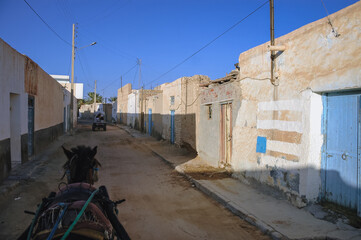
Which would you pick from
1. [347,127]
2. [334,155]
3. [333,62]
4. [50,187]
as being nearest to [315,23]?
[333,62]

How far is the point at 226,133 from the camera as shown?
888cm

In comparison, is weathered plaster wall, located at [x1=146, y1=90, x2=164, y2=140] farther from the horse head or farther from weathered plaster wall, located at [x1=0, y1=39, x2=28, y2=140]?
the horse head

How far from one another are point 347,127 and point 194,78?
31.0 feet

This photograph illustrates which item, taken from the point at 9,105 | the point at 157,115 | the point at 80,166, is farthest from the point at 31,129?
the point at 157,115

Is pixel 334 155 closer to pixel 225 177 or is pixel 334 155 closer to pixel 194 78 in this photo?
pixel 225 177

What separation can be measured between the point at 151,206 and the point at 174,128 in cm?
1044

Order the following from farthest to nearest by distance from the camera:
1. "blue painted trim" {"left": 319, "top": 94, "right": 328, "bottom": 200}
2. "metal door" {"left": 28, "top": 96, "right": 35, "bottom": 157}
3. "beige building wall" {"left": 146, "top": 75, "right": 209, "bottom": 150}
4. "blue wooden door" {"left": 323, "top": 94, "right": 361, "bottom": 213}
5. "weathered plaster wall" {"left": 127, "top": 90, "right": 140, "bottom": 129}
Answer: "weathered plaster wall" {"left": 127, "top": 90, "right": 140, "bottom": 129}
"beige building wall" {"left": 146, "top": 75, "right": 209, "bottom": 150}
"metal door" {"left": 28, "top": 96, "right": 35, "bottom": 157}
"blue painted trim" {"left": 319, "top": 94, "right": 328, "bottom": 200}
"blue wooden door" {"left": 323, "top": 94, "right": 361, "bottom": 213}

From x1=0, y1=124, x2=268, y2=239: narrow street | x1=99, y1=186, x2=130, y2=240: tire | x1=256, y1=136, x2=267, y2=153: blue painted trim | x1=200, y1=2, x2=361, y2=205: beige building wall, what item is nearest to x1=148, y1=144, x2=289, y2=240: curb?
x1=0, y1=124, x2=268, y2=239: narrow street

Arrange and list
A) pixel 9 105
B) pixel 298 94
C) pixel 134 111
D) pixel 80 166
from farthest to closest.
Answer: pixel 134 111, pixel 9 105, pixel 298 94, pixel 80 166

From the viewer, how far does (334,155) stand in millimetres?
4742

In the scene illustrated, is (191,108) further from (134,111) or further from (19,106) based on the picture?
(134,111)

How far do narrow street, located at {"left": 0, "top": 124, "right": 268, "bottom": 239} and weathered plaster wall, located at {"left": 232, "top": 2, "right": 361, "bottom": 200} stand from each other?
1501 mm

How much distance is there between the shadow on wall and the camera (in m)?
13.3

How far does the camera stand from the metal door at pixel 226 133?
28.5 ft
